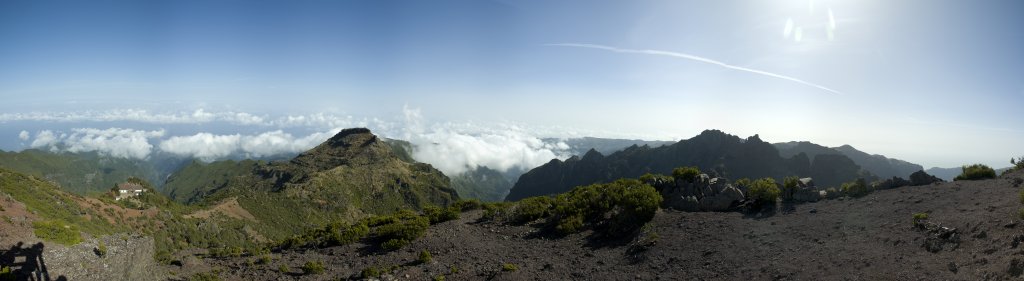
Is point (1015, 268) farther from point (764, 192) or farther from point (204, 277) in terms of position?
point (204, 277)

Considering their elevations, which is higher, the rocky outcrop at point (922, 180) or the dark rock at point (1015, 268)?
the rocky outcrop at point (922, 180)

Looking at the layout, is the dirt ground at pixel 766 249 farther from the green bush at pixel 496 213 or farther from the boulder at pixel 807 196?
the green bush at pixel 496 213

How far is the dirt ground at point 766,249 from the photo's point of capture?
14.4 m

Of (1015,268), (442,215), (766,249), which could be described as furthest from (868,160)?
(1015,268)

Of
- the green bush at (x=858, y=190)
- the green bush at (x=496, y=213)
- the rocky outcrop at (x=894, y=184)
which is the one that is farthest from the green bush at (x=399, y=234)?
the rocky outcrop at (x=894, y=184)

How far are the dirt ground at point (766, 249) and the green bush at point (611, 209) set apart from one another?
36.2 inches

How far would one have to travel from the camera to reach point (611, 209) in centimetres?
2630

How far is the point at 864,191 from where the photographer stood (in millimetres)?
23156

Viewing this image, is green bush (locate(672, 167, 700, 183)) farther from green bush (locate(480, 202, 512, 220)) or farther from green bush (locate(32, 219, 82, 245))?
green bush (locate(32, 219, 82, 245))

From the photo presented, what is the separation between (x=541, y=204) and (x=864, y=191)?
18.7m

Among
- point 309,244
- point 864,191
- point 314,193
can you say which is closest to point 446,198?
point 314,193

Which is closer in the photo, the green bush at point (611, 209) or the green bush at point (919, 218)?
the green bush at point (919, 218)

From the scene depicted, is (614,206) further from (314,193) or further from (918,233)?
(314,193)

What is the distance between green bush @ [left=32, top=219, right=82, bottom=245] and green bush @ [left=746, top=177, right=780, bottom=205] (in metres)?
34.9
